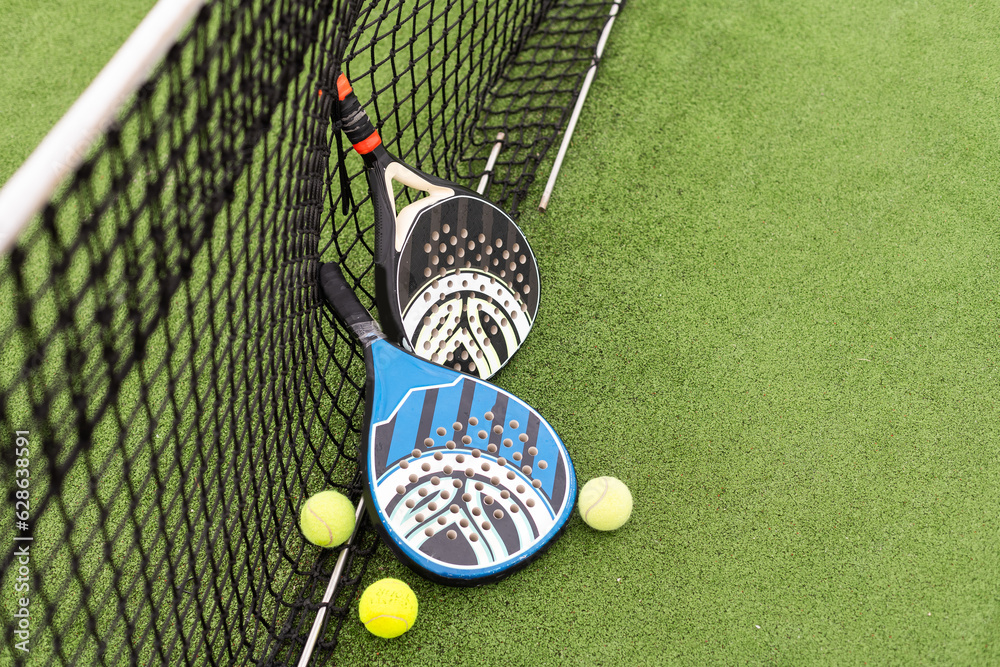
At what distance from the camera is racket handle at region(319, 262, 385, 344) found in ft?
5.33

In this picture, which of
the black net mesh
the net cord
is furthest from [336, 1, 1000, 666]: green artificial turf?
the net cord

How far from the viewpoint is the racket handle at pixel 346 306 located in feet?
5.33

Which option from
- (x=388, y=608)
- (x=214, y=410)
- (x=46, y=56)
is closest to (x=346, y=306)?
(x=214, y=410)

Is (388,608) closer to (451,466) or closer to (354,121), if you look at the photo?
(451,466)

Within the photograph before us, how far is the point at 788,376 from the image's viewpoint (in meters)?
1.79

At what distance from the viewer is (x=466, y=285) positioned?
174cm

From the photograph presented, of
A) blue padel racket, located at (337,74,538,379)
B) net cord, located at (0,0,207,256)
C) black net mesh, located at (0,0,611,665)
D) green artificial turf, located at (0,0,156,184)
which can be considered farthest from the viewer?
green artificial turf, located at (0,0,156,184)

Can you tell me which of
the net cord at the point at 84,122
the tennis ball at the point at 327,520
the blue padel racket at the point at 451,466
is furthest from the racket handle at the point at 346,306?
the net cord at the point at 84,122

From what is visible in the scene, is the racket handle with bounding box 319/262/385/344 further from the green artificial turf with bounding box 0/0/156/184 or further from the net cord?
the green artificial turf with bounding box 0/0/156/184

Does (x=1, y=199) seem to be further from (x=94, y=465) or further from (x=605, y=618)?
(x=605, y=618)

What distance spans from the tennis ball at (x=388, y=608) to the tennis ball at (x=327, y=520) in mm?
123

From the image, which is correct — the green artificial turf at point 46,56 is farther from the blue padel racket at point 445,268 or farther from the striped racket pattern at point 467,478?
the striped racket pattern at point 467,478

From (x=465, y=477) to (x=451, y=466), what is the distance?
0.11 feet

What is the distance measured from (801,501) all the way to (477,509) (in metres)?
0.66
